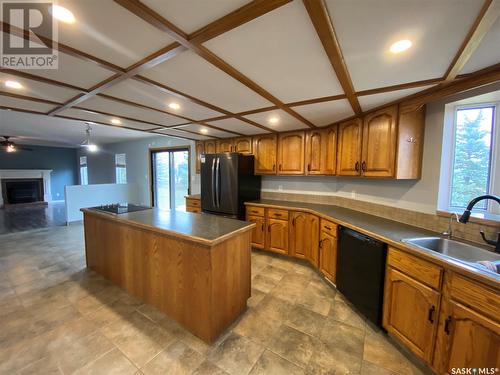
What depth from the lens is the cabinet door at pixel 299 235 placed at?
3.05m

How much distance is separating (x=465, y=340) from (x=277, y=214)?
7.62 feet

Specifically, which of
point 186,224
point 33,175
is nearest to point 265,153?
point 186,224

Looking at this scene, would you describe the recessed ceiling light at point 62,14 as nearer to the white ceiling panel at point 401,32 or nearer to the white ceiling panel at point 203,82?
the white ceiling panel at point 203,82

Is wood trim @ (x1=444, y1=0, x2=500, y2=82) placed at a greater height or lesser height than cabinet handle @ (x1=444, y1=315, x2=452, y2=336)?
greater

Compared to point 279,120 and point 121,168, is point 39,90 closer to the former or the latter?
point 279,120

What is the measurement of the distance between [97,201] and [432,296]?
736cm

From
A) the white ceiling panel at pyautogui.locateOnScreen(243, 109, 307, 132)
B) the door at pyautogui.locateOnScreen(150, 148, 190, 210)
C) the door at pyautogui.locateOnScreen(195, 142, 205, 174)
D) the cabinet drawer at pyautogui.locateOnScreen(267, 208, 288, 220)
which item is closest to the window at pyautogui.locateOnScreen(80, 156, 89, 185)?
the door at pyautogui.locateOnScreen(150, 148, 190, 210)

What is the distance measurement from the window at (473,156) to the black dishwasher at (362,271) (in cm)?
98

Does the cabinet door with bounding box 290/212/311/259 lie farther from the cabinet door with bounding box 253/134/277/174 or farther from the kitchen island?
the kitchen island

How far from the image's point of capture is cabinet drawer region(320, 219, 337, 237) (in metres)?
2.46

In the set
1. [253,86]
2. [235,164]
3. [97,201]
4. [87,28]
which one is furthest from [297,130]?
[97,201]

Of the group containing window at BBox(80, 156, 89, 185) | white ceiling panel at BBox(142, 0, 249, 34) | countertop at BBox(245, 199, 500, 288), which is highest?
white ceiling panel at BBox(142, 0, 249, 34)

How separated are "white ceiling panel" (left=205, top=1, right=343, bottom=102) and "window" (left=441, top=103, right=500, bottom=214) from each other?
1.30m

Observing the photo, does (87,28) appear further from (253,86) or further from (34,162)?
(34,162)
